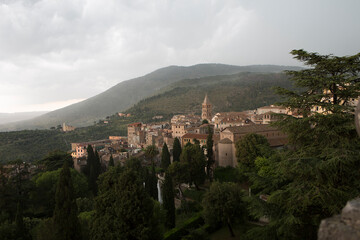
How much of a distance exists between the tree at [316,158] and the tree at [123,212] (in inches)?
292

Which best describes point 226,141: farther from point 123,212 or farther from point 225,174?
point 123,212

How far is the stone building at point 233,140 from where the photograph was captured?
110 feet

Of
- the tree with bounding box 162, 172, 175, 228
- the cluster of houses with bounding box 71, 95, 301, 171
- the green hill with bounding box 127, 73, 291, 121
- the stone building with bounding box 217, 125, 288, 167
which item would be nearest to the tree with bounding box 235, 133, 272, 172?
the cluster of houses with bounding box 71, 95, 301, 171

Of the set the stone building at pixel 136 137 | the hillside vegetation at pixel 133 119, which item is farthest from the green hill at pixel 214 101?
the stone building at pixel 136 137

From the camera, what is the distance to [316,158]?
721cm

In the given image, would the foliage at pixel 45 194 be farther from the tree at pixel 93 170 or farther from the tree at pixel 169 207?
the tree at pixel 169 207

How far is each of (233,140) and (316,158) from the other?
26387mm

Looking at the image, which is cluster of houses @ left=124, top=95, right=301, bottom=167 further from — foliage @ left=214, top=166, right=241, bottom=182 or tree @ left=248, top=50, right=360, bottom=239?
tree @ left=248, top=50, right=360, bottom=239

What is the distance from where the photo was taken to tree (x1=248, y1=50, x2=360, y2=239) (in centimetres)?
679

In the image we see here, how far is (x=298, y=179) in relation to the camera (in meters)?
7.77

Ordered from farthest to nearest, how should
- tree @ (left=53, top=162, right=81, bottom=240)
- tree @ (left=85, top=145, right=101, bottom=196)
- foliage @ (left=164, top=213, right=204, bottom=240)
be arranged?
1. tree @ (left=85, top=145, right=101, bottom=196)
2. foliage @ (left=164, top=213, right=204, bottom=240)
3. tree @ (left=53, top=162, right=81, bottom=240)

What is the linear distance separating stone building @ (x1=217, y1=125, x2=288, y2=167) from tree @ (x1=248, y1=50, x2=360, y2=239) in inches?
977

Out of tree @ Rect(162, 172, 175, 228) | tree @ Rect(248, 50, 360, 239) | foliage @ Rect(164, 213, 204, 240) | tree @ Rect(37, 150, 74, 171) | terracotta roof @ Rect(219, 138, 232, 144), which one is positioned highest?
tree @ Rect(248, 50, 360, 239)

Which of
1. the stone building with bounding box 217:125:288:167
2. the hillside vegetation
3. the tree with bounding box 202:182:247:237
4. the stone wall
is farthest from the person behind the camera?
the hillside vegetation
